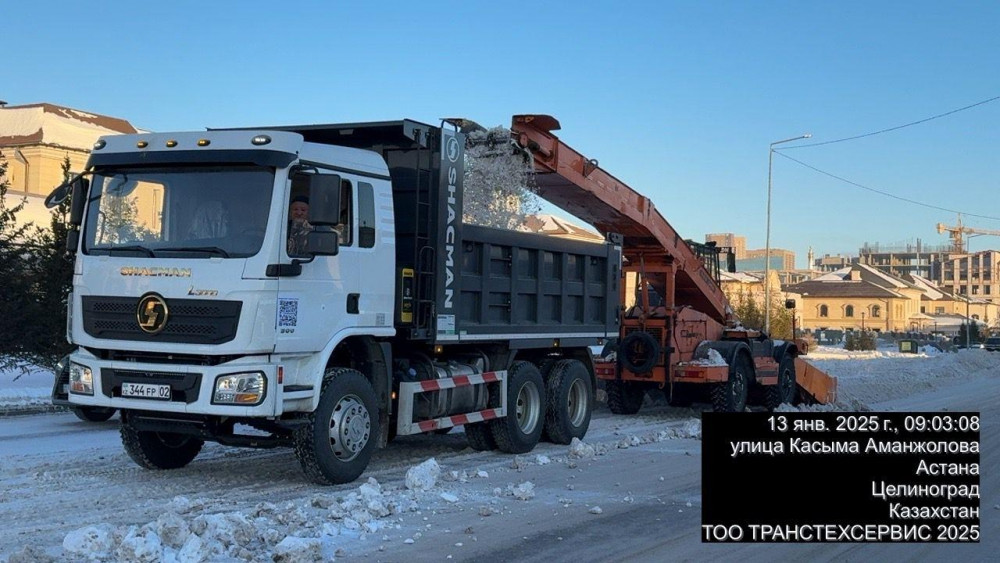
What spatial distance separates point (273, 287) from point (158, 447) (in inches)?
105

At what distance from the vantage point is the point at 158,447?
34.5 ft

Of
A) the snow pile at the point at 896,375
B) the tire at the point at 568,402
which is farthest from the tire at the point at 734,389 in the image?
the tire at the point at 568,402

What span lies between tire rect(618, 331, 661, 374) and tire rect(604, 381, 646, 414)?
0.73 metres

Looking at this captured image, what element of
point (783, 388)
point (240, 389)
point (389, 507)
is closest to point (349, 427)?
point (240, 389)

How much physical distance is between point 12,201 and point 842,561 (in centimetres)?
4130

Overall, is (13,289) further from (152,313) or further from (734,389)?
(734,389)

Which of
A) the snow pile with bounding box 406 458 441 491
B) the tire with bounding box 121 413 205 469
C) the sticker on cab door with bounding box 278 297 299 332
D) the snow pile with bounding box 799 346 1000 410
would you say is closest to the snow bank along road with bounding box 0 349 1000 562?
the snow pile with bounding box 406 458 441 491

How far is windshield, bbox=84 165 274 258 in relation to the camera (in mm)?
9102

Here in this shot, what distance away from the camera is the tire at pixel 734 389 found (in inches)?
674

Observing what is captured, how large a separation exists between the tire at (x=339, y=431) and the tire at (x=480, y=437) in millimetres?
2543

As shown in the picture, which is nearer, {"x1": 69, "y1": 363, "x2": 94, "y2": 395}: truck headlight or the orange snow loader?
{"x1": 69, "y1": 363, "x2": 94, "y2": 395}: truck headlight

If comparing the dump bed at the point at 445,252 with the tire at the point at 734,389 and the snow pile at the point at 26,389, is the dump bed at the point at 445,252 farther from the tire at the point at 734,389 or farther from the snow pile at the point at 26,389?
the snow pile at the point at 26,389
